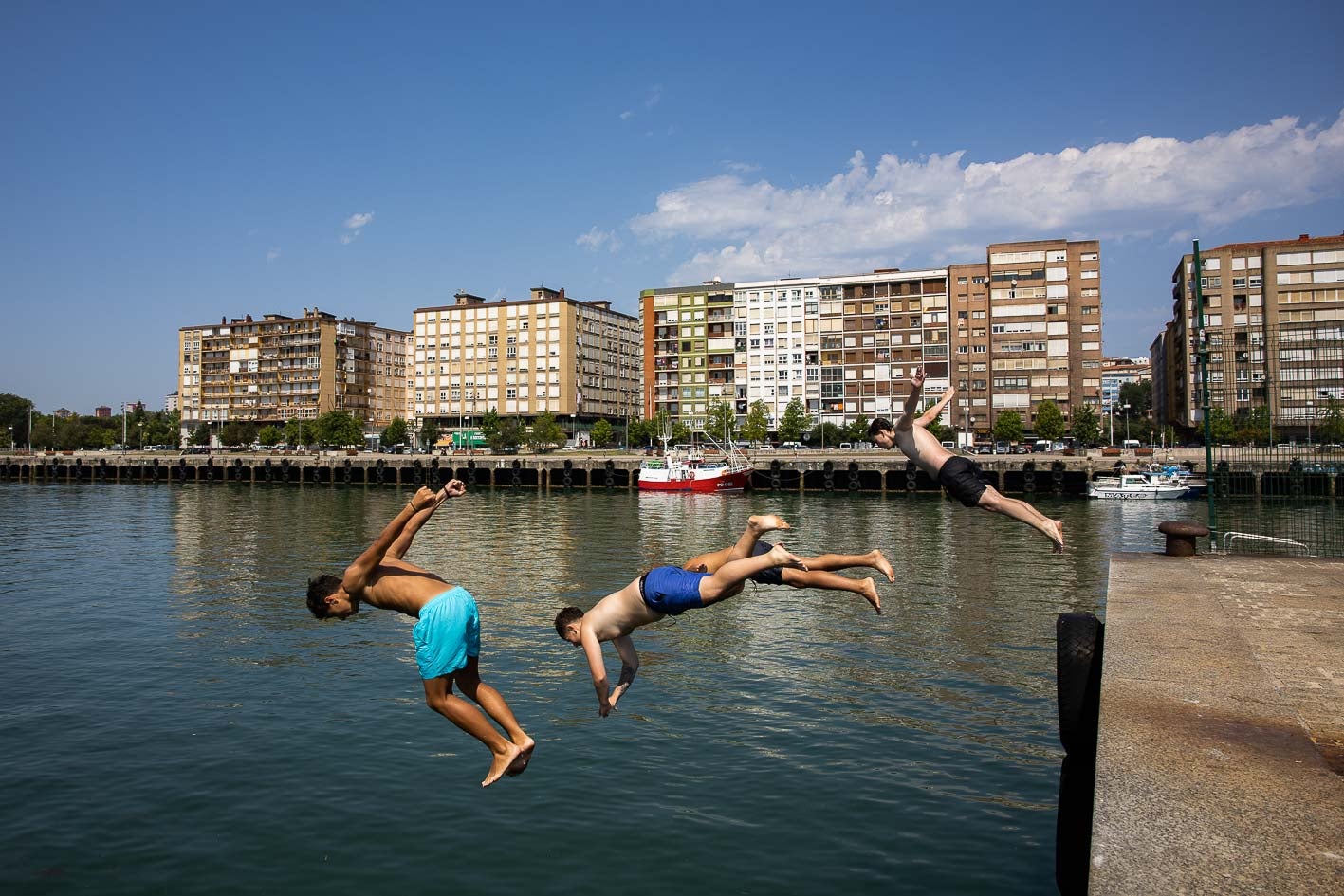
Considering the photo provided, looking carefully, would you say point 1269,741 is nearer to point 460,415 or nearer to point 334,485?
point 334,485

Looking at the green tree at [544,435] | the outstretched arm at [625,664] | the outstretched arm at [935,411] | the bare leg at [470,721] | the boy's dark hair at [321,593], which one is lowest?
the bare leg at [470,721]

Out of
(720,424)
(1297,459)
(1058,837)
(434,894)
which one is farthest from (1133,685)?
(720,424)

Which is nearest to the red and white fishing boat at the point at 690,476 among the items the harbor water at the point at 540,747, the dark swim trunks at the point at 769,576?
the harbor water at the point at 540,747

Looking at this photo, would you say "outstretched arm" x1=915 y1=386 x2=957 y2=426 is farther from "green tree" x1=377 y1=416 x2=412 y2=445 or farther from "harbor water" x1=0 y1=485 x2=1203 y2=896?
"green tree" x1=377 y1=416 x2=412 y2=445

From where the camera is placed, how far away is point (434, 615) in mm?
9133

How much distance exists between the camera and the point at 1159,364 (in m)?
184

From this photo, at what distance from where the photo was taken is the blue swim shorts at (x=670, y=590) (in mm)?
9484

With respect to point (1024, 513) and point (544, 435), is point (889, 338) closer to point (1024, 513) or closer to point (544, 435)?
point (544, 435)

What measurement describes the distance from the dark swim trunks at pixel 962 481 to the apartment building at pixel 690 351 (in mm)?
132320

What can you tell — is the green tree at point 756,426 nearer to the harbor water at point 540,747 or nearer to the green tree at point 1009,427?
the green tree at point 1009,427

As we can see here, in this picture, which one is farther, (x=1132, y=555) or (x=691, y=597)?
(x=1132, y=555)

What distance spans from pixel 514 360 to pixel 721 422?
127ft

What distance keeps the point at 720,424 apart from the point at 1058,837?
403 feet

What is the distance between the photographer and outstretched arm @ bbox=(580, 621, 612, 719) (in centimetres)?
942
